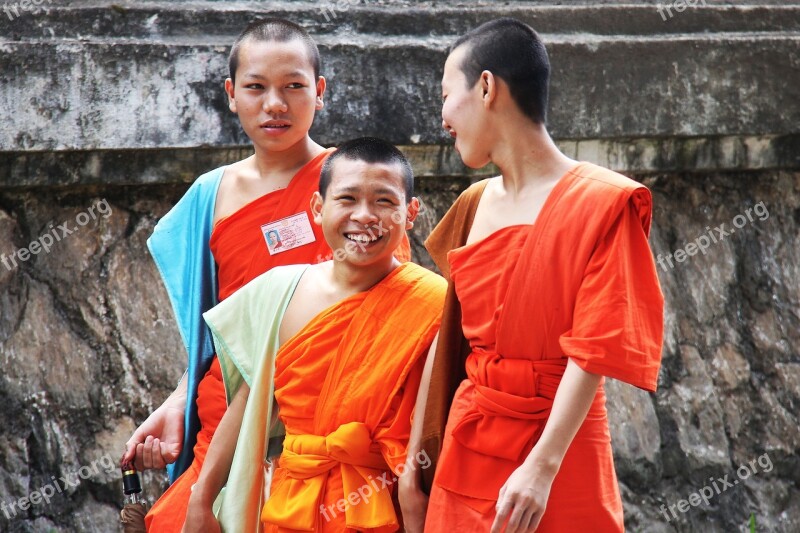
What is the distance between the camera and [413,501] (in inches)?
100

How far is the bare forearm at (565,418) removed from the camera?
2205mm

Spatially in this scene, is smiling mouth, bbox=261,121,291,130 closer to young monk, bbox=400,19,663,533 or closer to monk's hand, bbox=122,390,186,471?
young monk, bbox=400,19,663,533

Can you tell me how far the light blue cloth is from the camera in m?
3.15

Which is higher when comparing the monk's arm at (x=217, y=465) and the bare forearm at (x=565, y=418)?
the bare forearm at (x=565, y=418)

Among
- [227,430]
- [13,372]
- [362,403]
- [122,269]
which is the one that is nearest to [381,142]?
[362,403]

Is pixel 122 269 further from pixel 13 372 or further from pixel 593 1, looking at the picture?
pixel 593 1

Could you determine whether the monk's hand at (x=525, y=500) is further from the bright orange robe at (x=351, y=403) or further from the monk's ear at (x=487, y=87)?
the monk's ear at (x=487, y=87)

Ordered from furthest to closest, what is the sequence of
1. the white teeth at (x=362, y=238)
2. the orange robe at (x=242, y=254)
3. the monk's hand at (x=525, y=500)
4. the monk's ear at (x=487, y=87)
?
1. the orange robe at (x=242, y=254)
2. the white teeth at (x=362, y=238)
3. the monk's ear at (x=487, y=87)
4. the monk's hand at (x=525, y=500)
